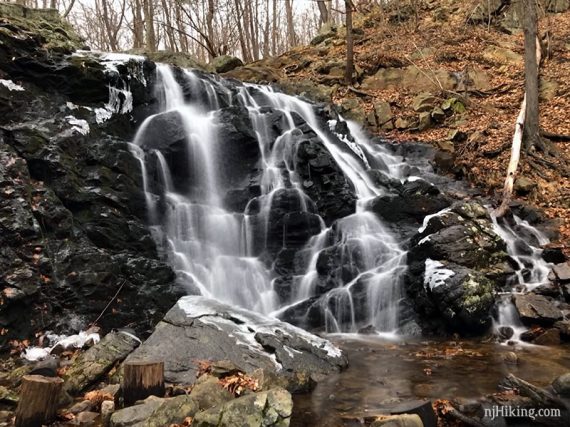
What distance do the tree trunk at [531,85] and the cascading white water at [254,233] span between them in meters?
4.90

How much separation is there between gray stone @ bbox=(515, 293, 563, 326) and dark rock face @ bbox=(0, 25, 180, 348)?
20.9 ft

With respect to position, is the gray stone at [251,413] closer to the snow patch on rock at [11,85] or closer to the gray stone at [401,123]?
the snow patch on rock at [11,85]

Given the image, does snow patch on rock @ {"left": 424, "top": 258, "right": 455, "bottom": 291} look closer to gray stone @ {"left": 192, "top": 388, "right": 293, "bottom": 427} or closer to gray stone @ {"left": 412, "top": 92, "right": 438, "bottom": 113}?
gray stone @ {"left": 192, "top": 388, "right": 293, "bottom": 427}

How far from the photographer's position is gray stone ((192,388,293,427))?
3904 millimetres

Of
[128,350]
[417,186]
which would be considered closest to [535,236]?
[417,186]

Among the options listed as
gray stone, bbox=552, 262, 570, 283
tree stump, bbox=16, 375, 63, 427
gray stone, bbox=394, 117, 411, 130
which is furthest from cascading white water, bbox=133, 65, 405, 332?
tree stump, bbox=16, 375, 63, 427

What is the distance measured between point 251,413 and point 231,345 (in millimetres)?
2408

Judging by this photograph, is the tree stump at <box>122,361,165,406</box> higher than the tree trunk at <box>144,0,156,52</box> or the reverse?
the reverse

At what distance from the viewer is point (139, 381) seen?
4.92 meters

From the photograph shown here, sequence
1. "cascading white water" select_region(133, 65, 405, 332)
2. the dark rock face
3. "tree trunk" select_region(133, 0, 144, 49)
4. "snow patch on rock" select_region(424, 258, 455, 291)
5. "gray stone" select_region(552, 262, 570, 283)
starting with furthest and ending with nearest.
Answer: "tree trunk" select_region(133, 0, 144, 49)
"cascading white water" select_region(133, 65, 405, 332)
"gray stone" select_region(552, 262, 570, 283)
"snow patch on rock" select_region(424, 258, 455, 291)
the dark rock face

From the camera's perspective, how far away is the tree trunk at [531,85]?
42.6 feet

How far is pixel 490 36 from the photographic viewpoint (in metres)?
19.9

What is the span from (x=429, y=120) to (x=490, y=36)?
7.05 metres

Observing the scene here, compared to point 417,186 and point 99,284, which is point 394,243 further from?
point 99,284
